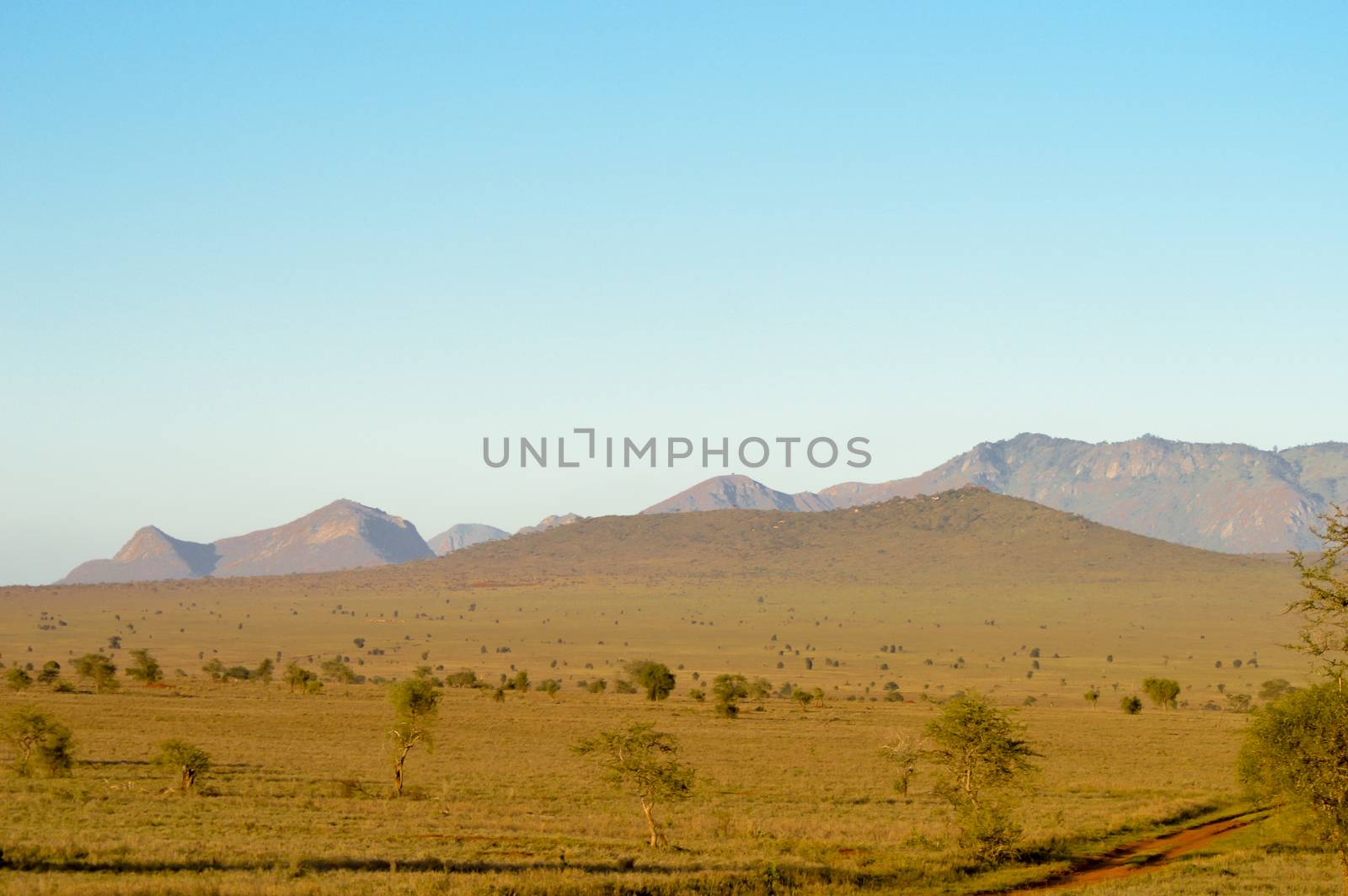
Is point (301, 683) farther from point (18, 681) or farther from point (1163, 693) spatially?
point (1163, 693)

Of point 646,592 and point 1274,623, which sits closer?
point 1274,623

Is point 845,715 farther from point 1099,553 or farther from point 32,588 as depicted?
point 32,588

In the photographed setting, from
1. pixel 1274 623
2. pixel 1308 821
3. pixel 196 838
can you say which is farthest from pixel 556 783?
pixel 1274 623

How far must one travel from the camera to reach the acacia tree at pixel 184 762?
1183 inches

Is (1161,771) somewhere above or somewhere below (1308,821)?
below

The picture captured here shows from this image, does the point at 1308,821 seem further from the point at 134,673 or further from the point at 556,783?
the point at 134,673

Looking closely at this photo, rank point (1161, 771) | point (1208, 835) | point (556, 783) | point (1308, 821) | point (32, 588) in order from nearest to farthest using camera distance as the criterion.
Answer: point (1308, 821), point (1208, 835), point (556, 783), point (1161, 771), point (32, 588)

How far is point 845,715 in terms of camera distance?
61.4 m

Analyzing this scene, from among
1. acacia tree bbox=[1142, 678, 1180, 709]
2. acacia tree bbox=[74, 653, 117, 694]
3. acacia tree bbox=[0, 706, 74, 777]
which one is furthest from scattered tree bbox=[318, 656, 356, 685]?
acacia tree bbox=[1142, 678, 1180, 709]

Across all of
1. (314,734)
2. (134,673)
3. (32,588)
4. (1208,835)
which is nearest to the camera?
(1208,835)

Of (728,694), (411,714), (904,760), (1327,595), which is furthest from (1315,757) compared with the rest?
(728,694)

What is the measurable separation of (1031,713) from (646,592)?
377ft

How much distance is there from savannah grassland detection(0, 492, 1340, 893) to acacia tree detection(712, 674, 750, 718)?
1423 mm

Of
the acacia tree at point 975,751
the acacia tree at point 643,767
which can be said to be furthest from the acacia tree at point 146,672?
the acacia tree at point 975,751
